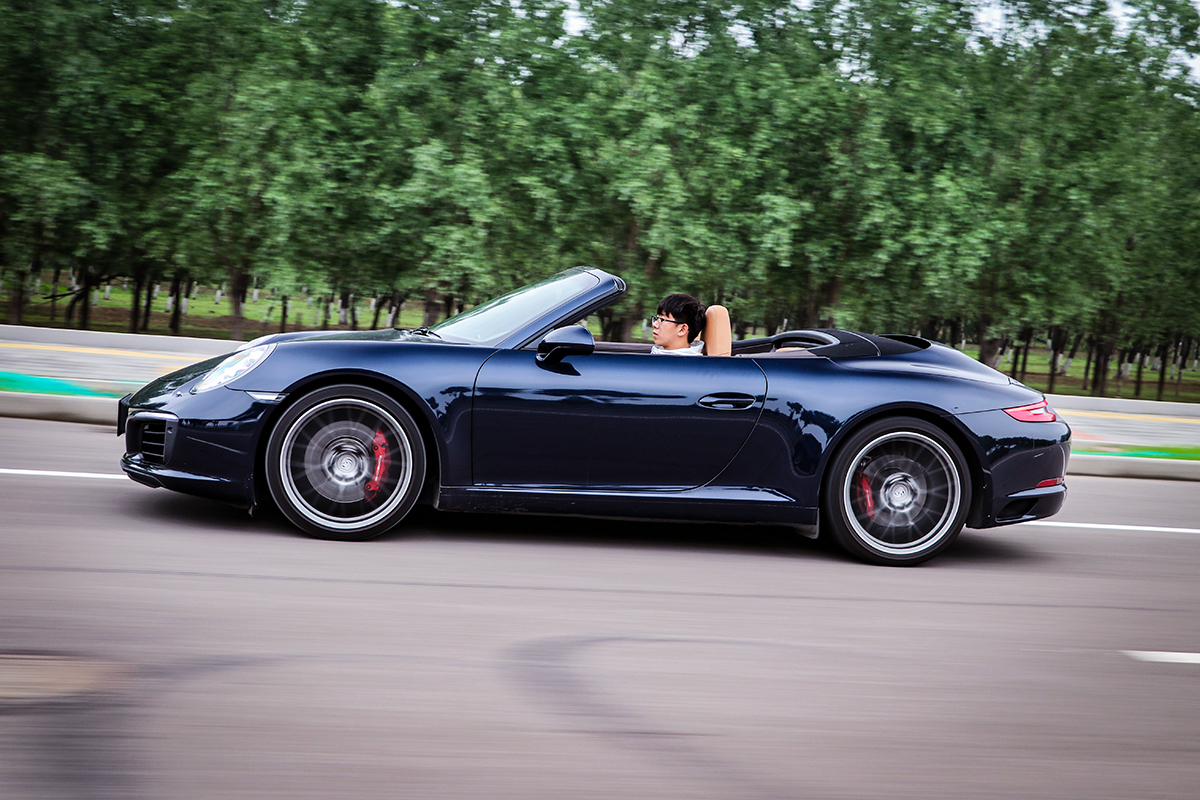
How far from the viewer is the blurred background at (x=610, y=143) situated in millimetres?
23000

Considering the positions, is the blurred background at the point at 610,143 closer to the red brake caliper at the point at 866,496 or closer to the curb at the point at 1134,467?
the curb at the point at 1134,467

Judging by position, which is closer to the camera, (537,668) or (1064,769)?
(1064,769)

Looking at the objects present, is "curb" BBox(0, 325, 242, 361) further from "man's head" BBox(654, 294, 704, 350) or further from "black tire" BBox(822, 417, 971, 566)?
"black tire" BBox(822, 417, 971, 566)

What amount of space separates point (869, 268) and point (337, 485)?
20.5m

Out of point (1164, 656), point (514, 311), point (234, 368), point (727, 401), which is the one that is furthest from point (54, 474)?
point (1164, 656)

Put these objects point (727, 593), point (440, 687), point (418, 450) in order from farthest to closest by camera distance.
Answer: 1. point (418, 450)
2. point (727, 593)
3. point (440, 687)

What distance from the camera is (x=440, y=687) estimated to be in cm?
318

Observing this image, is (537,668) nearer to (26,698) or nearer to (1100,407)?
(26,698)

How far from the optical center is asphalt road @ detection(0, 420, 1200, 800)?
267cm

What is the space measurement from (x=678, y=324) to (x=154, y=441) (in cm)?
251

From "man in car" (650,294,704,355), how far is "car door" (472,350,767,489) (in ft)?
1.80

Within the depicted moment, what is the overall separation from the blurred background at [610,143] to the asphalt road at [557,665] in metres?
18.0

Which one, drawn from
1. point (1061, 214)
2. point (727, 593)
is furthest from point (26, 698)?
point (1061, 214)

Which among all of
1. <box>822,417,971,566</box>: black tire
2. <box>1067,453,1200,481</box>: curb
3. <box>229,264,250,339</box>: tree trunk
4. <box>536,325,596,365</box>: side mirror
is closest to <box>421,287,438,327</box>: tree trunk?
<box>229,264,250,339</box>: tree trunk
